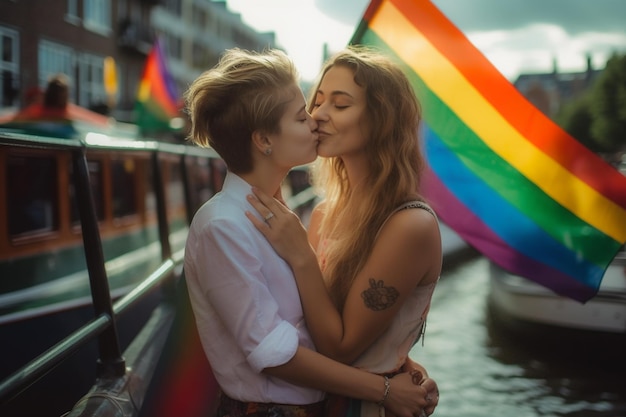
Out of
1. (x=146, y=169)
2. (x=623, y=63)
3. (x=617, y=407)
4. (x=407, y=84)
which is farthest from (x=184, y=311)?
(x=623, y=63)

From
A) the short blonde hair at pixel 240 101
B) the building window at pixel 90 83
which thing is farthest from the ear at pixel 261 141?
the building window at pixel 90 83

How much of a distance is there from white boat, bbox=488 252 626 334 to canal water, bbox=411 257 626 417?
0.78ft

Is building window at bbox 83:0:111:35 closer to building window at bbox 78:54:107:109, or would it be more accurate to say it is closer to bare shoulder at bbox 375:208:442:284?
building window at bbox 78:54:107:109

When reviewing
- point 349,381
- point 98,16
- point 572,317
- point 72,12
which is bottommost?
point 572,317

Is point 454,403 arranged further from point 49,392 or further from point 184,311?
point 184,311

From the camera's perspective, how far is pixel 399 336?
1.84 metres

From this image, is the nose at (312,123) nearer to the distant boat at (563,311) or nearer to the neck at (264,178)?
the neck at (264,178)

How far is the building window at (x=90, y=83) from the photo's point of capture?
24.8 m

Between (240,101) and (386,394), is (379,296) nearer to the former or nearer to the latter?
(386,394)

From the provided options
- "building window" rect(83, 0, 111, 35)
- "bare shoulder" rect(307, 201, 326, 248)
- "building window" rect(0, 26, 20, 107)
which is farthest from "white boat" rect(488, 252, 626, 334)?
"building window" rect(83, 0, 111, 35)

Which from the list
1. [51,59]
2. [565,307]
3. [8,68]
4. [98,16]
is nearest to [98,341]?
[565,307]

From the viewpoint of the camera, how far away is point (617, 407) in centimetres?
491

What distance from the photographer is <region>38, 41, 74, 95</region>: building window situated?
628 inches

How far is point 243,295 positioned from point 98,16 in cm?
2835
